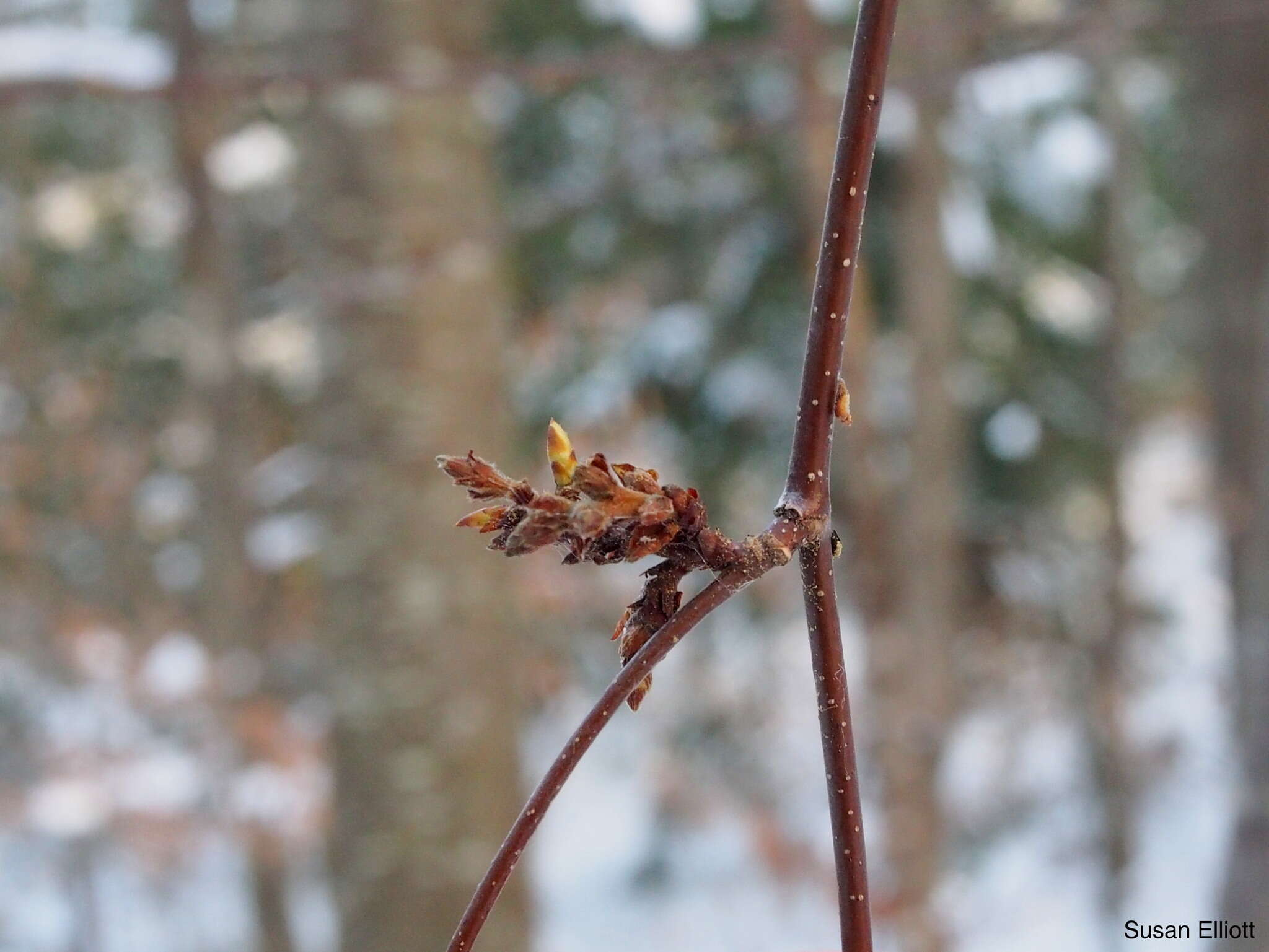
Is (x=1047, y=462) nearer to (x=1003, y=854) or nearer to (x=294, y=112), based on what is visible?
(x=1003, y=854)

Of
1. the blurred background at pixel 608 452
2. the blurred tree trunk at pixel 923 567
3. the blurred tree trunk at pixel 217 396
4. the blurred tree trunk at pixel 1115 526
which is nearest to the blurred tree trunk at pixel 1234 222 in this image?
the blurred background at pixel 608 452

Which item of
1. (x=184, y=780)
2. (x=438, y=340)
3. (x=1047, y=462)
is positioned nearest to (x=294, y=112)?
(x=438, y=340)

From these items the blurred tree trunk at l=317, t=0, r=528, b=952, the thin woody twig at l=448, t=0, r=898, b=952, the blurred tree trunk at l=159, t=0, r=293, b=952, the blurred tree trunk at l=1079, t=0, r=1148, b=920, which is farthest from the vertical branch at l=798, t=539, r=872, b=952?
the blurred tree trunk at l=1079, t=0, r=1148, b=920

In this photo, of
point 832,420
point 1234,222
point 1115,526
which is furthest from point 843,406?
point 1234,222

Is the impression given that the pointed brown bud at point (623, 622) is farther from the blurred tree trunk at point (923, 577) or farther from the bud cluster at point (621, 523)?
the blurred tree trunk at point (923, 577)

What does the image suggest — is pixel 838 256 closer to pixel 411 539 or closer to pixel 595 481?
pixel 595 481

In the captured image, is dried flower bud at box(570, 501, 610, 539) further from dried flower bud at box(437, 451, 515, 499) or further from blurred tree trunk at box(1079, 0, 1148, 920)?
blurred tree trunk at box(1079, 0, 1148, 920)
